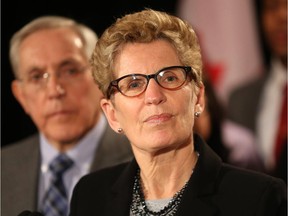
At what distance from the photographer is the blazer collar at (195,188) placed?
2107mm

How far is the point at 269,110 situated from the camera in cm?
499

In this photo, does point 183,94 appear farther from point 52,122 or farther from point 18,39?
point 18,39

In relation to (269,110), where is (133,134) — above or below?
above

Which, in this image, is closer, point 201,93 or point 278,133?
point 201,93

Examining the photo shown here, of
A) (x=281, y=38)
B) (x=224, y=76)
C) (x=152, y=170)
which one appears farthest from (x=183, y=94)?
(x=224, y=76)

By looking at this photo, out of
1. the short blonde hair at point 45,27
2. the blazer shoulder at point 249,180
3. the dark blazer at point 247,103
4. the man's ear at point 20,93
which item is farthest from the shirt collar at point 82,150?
the dark blazer at point 247,103

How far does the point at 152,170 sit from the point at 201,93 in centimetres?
30

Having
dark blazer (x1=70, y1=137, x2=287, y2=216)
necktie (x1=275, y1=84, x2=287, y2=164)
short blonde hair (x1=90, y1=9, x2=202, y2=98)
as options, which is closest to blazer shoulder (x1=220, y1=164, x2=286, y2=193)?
dark blazer (x1=70, y1=137, x2=287, y2=216)

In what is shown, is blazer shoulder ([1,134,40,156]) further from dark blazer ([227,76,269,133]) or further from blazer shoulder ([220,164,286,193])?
dark blazer ([227,76,269,133])

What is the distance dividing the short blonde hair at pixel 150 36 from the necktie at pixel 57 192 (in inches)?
32.0

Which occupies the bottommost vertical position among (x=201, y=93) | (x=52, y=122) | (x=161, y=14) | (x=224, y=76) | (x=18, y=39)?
(x=224, y=76)

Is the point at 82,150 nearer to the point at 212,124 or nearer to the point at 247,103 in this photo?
the point at 212,124

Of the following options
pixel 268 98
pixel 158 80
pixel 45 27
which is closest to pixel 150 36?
pixel 158 80

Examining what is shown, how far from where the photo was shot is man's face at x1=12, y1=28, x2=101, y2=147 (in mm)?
3064
